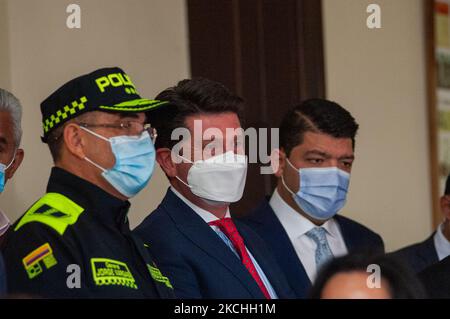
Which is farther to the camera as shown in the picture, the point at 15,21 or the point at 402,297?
the point at 15,21

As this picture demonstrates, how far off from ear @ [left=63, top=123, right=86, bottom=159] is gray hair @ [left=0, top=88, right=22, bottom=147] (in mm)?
380

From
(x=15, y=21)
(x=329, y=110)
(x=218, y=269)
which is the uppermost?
(x=15, y=21)

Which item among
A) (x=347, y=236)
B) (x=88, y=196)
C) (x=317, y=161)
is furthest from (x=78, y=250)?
(x=347, y=236)

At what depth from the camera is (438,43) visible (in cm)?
603

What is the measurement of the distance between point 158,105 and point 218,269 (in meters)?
0.54

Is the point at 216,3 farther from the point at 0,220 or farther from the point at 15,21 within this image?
the point at 0,220

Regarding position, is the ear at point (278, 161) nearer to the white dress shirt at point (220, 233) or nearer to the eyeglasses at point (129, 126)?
the white dress shirt at point (220, 233)

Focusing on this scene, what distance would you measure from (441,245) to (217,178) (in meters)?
1.44

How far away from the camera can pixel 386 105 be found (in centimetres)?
580

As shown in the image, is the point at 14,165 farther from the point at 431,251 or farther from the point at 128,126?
the point at 431,251

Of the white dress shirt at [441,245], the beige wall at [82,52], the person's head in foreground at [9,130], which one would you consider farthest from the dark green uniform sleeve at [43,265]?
the white dress shirt at [441,245]

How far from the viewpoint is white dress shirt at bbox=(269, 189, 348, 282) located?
4.32 meters
